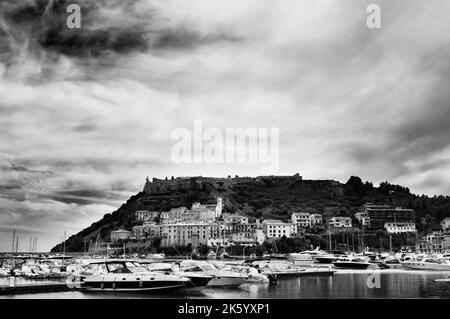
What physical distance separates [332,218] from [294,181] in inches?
696

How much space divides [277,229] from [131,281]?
152ft

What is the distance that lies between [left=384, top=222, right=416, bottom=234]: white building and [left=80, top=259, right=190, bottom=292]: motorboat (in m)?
54.3

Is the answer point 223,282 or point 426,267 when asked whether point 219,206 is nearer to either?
point 426,267

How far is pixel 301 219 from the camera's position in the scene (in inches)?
2502

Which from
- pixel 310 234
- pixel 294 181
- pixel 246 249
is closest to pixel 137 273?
pixel 246 249

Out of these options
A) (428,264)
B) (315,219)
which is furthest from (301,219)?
(428,264)

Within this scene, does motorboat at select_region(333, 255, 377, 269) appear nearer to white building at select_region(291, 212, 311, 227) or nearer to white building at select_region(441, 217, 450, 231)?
white building at select_region(291, 212, 311, 227)

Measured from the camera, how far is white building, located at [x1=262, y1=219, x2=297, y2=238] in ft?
190

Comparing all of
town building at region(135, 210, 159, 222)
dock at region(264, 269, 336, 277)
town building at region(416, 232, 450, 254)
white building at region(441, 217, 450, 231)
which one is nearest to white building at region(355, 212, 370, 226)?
town building at region(416, 232, 450, 254)

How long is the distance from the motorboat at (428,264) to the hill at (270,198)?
37832 millimetres

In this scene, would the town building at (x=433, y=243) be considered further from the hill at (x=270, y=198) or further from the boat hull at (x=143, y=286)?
the boat hull at (x=143, y=286)
